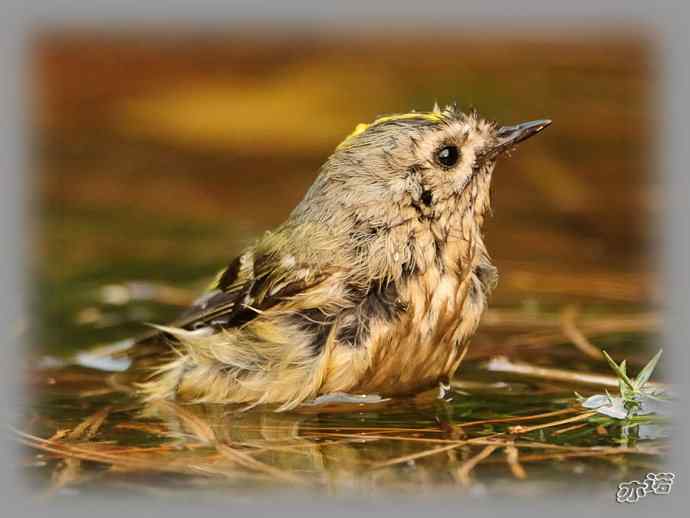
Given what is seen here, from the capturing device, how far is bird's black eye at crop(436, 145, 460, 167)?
3.66m

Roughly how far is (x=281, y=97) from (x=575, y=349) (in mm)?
5466

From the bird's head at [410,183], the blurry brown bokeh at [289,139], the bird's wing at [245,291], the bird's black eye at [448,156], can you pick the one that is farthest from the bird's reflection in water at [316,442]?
the blurry brown bokeh at [289,139]

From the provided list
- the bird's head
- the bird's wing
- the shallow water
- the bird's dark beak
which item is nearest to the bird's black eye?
the bird's head

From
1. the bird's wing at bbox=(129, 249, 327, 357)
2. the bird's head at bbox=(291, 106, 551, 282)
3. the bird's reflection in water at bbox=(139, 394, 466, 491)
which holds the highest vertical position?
the bird's head at bbox=(291, 106, 551, 282)

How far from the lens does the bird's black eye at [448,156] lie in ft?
12.0

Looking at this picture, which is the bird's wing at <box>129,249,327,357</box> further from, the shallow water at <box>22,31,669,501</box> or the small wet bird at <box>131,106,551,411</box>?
the shallow water at <box>22,31,669,501</box>

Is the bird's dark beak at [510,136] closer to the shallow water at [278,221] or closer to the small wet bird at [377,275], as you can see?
the small wet bird at [377,275]

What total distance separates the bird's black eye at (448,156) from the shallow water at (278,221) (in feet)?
2.59

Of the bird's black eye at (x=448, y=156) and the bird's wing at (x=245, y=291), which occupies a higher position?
the bird's black eye at (x=448, y=156)

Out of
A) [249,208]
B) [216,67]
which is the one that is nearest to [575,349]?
[249,208]

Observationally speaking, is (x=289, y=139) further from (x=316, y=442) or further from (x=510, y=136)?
(x=316, y=442)

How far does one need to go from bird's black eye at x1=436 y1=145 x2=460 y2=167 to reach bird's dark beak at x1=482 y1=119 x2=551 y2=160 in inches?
4.4

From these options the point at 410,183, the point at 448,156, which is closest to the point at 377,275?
the point at 410,183

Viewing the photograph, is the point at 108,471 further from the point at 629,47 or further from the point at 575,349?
the point at 629,47
